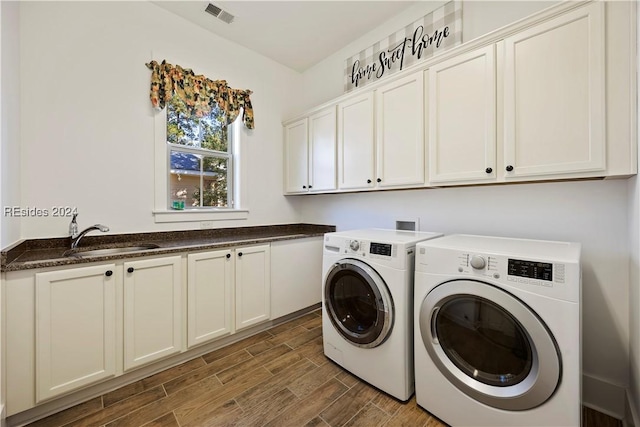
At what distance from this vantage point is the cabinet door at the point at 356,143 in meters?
2.30

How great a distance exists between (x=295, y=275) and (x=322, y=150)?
1.33 metres

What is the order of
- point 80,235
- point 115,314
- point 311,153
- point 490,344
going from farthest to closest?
point 311,153, point 80,235, point 115,314, point 490,344

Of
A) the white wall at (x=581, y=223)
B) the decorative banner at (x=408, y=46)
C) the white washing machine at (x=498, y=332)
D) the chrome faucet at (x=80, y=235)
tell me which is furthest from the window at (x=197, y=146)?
the white washing machine at (x=498, y=332)

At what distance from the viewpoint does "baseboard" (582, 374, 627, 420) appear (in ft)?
4.74

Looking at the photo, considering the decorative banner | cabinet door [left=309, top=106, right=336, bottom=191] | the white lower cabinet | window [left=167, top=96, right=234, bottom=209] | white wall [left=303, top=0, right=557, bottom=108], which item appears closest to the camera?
the white lower cabinet

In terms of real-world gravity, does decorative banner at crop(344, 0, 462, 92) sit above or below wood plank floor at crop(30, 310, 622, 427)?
above

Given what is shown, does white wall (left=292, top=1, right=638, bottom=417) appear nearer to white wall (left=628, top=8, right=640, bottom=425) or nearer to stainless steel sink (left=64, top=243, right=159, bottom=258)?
white wall (left=628, top=8, right=640, bottom=425)

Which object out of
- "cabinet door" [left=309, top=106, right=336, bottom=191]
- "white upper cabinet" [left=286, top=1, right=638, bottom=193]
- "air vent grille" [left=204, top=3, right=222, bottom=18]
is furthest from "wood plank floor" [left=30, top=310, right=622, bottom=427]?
"air vent grille" [left=204, top=3, right=222, bottom=18]

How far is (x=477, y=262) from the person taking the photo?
1241 millimetres

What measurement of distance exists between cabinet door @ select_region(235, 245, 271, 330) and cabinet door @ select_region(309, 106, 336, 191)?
89cm

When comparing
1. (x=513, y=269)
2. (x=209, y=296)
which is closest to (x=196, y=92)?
(x=209, y=296)

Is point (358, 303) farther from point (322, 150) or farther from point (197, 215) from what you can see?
point (197, 215)

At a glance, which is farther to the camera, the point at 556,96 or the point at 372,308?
the point at 372,308

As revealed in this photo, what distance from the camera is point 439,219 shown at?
2186mm
